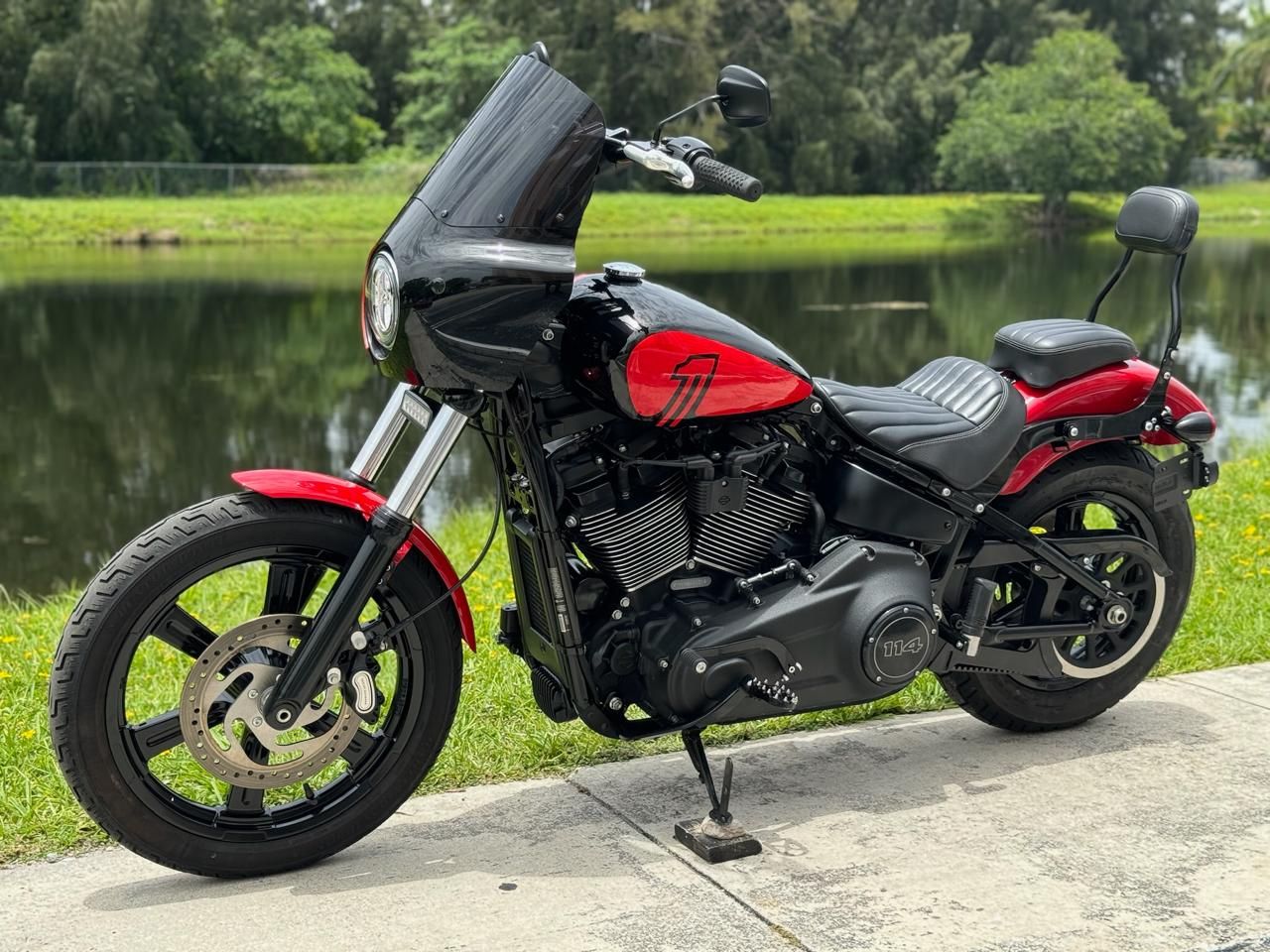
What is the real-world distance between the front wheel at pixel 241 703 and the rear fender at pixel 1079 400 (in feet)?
5.17

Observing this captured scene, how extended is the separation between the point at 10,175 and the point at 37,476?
33174mm

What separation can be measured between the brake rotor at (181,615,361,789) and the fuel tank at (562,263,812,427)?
0.85 metres

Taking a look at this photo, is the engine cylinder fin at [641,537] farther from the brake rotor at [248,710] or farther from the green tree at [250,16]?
the green tree at [250,16]

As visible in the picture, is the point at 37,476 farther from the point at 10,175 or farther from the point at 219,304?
the point at 10,175

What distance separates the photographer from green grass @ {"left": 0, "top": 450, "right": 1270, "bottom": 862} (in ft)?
12.0

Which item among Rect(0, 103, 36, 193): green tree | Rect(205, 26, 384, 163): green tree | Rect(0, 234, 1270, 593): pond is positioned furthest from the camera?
Rect(205, 26, 384, 163): green tree

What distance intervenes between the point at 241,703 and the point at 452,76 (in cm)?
4904

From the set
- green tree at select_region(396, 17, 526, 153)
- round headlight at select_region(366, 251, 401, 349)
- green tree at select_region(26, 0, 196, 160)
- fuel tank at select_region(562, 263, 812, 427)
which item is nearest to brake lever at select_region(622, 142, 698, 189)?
fuel tank at select_region(562, 263, 812, 427)

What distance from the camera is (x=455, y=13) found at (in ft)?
185

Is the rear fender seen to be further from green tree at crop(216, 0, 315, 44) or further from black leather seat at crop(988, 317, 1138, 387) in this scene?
green tree at crop(216, 0, 315, 44)

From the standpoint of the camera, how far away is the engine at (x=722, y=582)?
131 inches

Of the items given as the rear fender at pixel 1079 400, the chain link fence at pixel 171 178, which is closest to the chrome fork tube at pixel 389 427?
the rear fender at pixel 1079 400

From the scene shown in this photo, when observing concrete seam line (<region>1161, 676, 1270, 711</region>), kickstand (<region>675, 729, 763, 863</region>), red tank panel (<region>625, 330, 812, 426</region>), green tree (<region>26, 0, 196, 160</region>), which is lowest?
kickstand (<region>675, 729, 763, 863</region>)

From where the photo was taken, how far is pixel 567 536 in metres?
3.31
